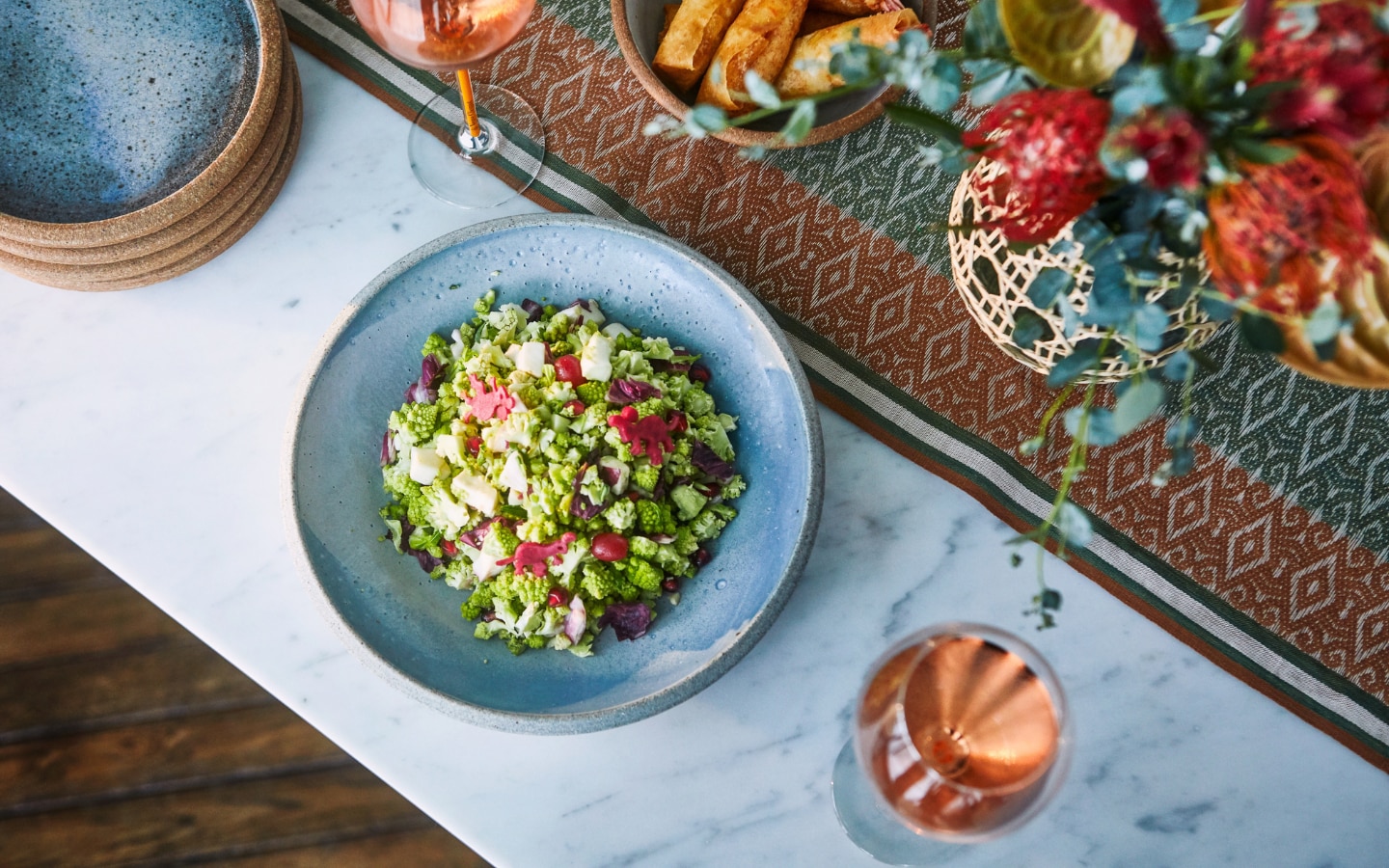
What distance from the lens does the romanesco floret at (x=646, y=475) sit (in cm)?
100

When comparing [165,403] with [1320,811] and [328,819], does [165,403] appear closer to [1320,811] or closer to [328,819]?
[328,819]

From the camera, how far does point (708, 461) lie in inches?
41.3

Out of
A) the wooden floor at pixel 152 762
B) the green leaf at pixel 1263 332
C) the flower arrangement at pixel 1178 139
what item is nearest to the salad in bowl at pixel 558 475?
the flower arrangement at pixel 1178 139

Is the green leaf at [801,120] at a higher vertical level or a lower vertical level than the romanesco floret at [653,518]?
higher

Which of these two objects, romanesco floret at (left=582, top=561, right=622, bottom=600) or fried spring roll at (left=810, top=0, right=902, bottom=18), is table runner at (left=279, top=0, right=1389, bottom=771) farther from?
romanesco floret at (left=582, top=561, right=622, bottom=600)

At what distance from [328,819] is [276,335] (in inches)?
42.3

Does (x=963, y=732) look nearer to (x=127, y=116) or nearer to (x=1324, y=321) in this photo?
(x=1324, y=321)

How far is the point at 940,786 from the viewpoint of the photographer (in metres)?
0.80

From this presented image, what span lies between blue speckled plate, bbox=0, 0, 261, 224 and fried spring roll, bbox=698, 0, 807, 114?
1.66ft

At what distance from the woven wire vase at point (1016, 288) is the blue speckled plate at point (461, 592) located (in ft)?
0.64

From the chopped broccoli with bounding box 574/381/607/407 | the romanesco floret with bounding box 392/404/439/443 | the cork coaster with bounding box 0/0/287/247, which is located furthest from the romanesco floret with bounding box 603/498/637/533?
the cork coaster with bounding box 0/0/287/247

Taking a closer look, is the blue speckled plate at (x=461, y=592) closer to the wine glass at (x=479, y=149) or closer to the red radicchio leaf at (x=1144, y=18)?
the wine glass at (x=479, y=149)

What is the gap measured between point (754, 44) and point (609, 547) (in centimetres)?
56

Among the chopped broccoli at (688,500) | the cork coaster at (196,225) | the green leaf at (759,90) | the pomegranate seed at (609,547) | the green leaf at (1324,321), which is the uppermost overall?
the green leaf at (759,90)
